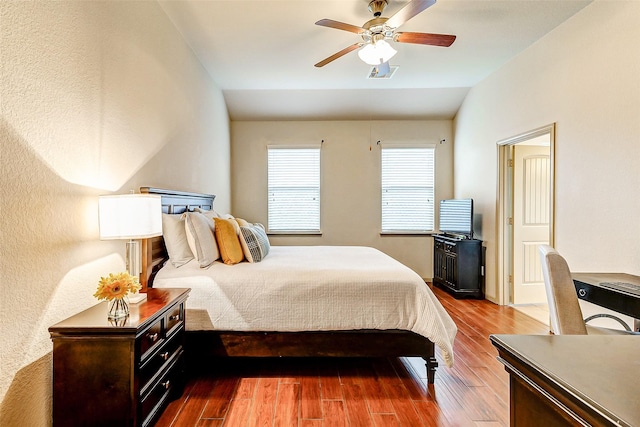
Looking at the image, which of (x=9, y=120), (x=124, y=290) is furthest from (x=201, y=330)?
(x=9, y=120)

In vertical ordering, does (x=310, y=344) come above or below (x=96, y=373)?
below

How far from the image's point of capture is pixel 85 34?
172 centimetres

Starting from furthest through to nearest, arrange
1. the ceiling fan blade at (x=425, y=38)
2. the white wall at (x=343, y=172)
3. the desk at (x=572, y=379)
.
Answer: the white wall at (x=343, y=172) < the ceiling fan blade at (x=425, y=38) < the desk at (x=572, y=379)

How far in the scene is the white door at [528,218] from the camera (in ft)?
13.0

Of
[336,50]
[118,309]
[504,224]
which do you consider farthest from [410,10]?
[504,224]

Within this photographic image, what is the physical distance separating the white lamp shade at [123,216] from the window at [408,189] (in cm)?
407

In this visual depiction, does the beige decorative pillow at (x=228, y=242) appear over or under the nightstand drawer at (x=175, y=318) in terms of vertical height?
over

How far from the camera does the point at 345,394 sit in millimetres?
2072

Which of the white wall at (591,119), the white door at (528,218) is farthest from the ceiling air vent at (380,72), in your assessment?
the white door at (528,218)

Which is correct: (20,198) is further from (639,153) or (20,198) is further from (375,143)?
(375,143)

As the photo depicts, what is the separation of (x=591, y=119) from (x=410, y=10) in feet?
6.17

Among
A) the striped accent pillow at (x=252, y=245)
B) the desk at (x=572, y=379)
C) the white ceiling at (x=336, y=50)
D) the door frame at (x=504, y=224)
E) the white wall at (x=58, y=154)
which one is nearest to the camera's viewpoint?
the desk at (x=572, y=379)

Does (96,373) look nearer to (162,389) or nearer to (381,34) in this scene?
(162,389)

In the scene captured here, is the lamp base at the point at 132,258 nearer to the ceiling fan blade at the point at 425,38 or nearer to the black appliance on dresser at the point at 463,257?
A: the ceiling fan blade at the point at 425,38
